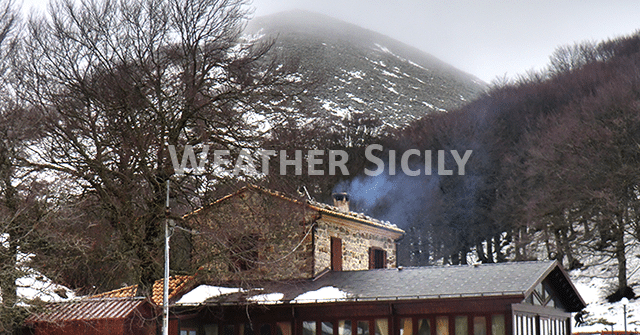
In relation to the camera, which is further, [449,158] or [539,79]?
[539,79]

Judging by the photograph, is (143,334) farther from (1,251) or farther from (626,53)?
(626,53)

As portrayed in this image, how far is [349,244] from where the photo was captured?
2848 centimetres

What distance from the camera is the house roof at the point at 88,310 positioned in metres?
22.6

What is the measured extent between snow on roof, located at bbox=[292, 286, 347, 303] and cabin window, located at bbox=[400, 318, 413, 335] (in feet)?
6.49

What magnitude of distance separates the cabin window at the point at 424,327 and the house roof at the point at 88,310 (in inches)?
333

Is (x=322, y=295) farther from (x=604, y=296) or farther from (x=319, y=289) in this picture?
(x=604, y=296)

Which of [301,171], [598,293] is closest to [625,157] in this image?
[598,293]

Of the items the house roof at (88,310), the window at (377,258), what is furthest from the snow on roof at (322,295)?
the window at (377,258)

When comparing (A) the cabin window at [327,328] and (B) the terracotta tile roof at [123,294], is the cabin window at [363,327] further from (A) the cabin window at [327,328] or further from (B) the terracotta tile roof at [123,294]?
(B) the terracotta tile roof at [123,294]

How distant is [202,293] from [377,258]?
26.6 ft

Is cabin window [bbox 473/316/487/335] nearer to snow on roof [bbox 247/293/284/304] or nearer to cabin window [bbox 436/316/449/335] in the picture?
cabin window [bbox 436/316/449/335]

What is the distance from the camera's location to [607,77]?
178ft

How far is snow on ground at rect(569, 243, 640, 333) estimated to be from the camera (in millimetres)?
34791

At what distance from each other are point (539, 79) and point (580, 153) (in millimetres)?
28244
